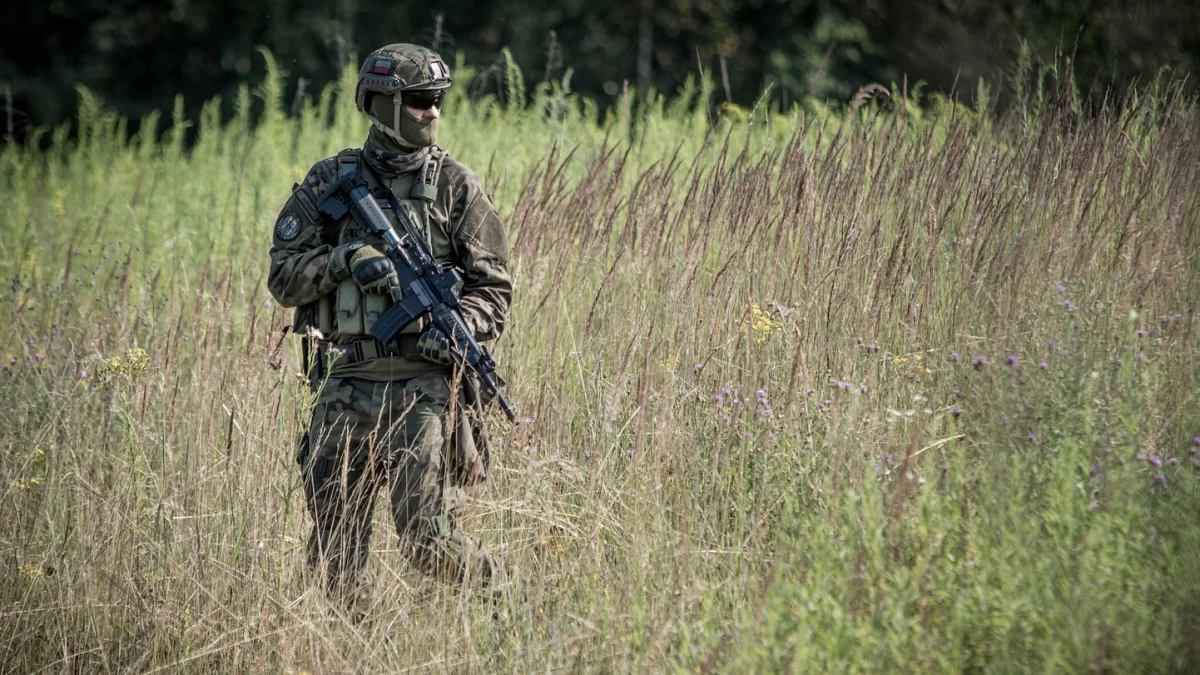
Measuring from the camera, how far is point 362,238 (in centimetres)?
368

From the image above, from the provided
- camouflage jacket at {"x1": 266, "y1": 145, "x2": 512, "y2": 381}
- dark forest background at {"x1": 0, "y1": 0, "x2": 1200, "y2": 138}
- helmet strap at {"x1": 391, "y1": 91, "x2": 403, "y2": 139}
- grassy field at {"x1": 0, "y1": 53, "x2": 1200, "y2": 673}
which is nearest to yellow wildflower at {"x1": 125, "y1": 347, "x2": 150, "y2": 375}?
grassy field at {"x1": 0, "y1": 53, "x2": 1200, "y2": 673}

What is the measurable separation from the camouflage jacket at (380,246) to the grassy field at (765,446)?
9.1 inches

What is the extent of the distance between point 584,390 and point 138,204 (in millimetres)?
5030

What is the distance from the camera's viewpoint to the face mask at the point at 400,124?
365cm

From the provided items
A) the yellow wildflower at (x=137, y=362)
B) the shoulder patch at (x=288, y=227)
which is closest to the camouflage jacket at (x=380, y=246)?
the shoulder patch at (x=288, y=227)

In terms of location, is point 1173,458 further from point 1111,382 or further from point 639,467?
point 639,467

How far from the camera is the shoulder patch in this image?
12.2ft

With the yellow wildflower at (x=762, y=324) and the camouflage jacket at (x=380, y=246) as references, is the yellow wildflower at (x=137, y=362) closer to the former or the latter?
the camouflage jacket at (x=380, y=246)

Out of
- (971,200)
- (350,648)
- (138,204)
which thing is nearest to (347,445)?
(350,648)

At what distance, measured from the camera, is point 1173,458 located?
339 cm

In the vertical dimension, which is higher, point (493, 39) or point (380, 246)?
point (493, 39)

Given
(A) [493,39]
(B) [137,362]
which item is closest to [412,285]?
(B) [137,362]

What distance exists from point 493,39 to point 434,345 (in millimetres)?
15523

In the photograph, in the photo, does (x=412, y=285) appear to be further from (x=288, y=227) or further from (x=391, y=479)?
(x=391, y=479)
